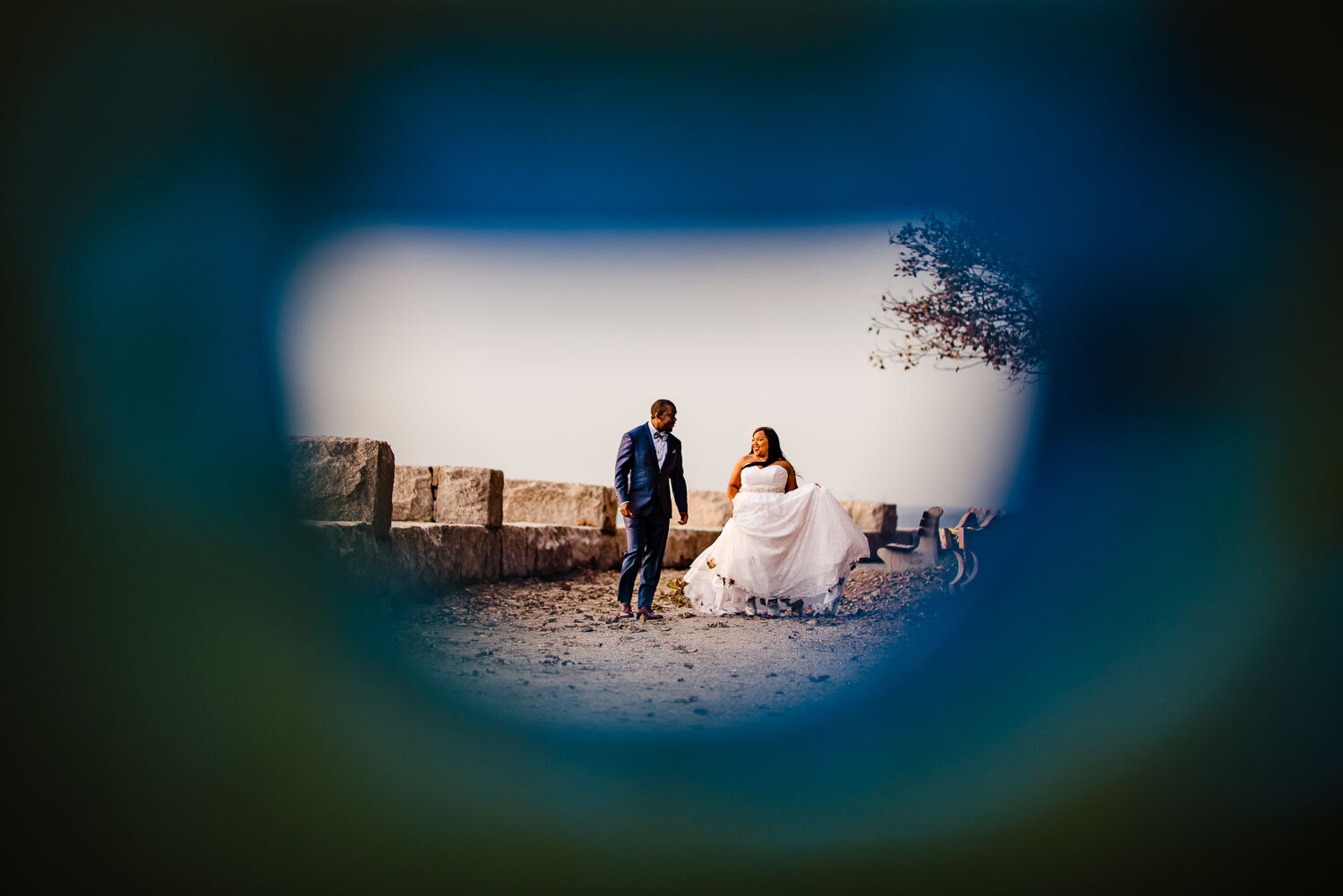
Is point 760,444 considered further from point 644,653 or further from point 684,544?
point 684,544

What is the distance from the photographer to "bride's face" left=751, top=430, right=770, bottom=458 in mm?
6281

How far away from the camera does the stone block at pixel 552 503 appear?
351 inches

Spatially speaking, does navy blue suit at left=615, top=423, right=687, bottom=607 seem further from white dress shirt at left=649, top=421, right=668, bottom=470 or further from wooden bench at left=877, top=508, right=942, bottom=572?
wooden bench at left=877, top=508, right=942, bottom=572

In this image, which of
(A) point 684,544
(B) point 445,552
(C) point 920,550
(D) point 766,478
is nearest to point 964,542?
(D) point 766,478

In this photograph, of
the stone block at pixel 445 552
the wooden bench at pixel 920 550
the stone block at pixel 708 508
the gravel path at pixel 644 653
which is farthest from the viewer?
the stone block at pixel 708 508

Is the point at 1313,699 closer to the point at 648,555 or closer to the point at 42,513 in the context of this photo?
the point at 42,513

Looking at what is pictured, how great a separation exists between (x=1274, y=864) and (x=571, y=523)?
6.95m

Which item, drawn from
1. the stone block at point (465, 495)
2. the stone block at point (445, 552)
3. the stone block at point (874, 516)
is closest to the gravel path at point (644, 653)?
the stone block at point (445, 552)

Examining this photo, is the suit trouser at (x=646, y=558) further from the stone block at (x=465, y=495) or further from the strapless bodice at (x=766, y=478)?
the stone block at (x=465, y=495)

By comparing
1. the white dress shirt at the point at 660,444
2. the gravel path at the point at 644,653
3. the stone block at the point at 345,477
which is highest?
the white dress shirt at the point at 660,444

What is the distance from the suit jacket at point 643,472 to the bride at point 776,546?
0.60 meters

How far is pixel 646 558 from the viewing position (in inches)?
236

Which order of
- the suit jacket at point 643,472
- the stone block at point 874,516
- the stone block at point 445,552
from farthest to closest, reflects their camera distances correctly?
the stone block at point 874,516 < the suit jacket at point 643,472 < the stone block at point 445,552

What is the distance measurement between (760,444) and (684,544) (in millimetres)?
3957
